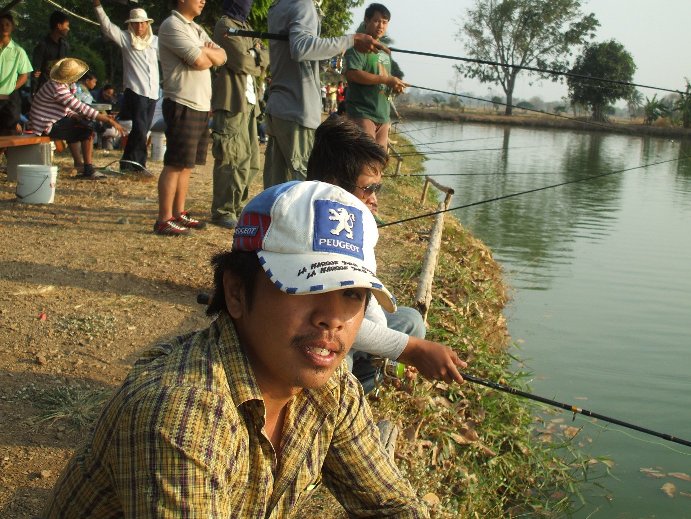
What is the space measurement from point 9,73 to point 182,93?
9.79 feet

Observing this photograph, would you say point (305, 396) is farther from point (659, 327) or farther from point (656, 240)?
point (656, 240)

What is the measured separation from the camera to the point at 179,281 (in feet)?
15.5

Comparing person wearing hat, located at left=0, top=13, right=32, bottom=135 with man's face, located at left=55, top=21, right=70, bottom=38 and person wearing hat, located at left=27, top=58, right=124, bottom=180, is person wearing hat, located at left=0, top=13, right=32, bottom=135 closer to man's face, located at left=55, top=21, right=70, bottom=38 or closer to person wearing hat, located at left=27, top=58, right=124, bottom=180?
person wearing hat, located at left=27, top=58, right=124, bottom=180

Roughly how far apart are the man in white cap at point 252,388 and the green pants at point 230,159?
4.24 meters

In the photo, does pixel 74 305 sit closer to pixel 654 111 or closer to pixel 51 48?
pixel 51 48

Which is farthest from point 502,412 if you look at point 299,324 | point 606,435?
point 299,324

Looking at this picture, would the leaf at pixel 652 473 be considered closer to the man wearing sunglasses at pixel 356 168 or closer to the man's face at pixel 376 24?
the man wearing sunglasses at pixel 356 168

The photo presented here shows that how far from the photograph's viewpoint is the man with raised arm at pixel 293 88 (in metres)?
5.18

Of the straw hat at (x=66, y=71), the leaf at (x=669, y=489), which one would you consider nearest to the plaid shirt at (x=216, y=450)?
the leaf at (x=669, y=489)

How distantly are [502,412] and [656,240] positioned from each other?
695 cm

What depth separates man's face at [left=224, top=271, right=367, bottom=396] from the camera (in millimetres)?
1572

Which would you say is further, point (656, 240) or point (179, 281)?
point (656, 240)

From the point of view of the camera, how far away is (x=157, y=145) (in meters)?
10.0

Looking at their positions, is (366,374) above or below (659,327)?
above
